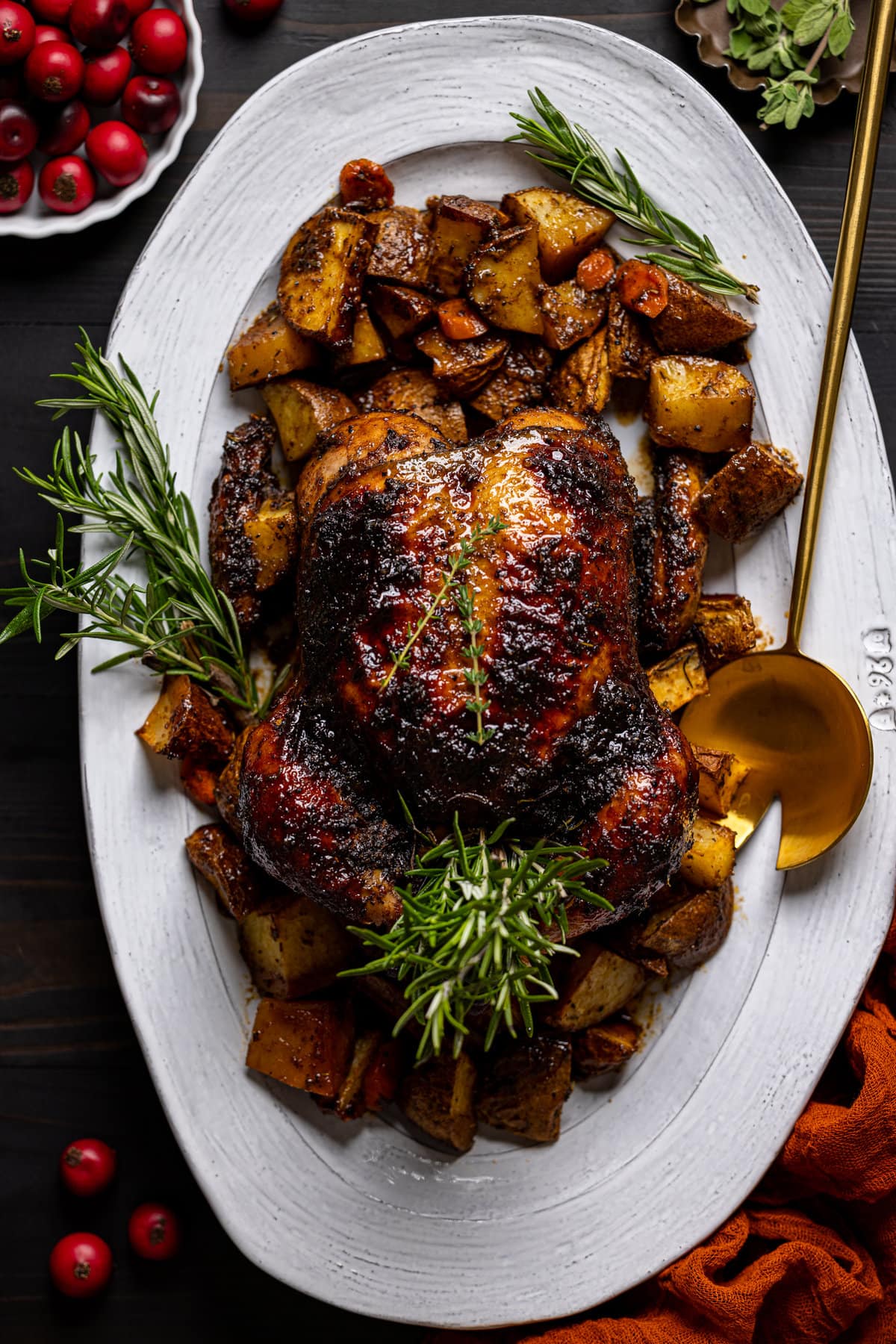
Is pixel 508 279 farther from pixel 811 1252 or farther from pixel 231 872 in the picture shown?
pixel 811 1252

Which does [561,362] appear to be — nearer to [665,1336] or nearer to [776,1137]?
[776,1137]

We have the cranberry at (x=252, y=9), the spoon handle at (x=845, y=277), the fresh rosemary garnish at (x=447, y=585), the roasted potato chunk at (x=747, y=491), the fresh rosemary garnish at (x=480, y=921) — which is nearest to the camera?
the fresh rosemary garnish at (x=480, y=921)

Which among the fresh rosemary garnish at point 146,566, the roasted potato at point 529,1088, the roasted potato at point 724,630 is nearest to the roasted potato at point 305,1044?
the roasted potato at point 529,1088

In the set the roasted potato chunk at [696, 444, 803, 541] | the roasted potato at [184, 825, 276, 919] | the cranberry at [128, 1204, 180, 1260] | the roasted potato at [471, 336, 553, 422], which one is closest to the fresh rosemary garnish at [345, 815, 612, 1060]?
the roasted potato at [184, 825, 276, 919]

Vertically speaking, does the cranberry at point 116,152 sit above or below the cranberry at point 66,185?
above

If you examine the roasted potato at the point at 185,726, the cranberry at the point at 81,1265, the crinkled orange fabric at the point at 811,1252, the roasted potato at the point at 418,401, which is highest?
the roasted potato at the point at 418,401

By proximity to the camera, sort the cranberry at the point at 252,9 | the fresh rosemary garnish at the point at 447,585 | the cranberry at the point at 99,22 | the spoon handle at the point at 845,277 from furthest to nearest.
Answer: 1. the cranberry at the point at 252,9
2. the cranberry at the point at 99,22
3. the spoon handle at the point at 845,277
4. the fresh rosemary garnish at the point at 447,585

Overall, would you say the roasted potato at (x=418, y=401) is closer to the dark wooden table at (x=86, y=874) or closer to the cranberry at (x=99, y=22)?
the dark wooden table at (x=86, y=874)

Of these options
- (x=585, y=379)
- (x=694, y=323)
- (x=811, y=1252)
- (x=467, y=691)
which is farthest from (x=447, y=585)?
(x=811, y=1252)
